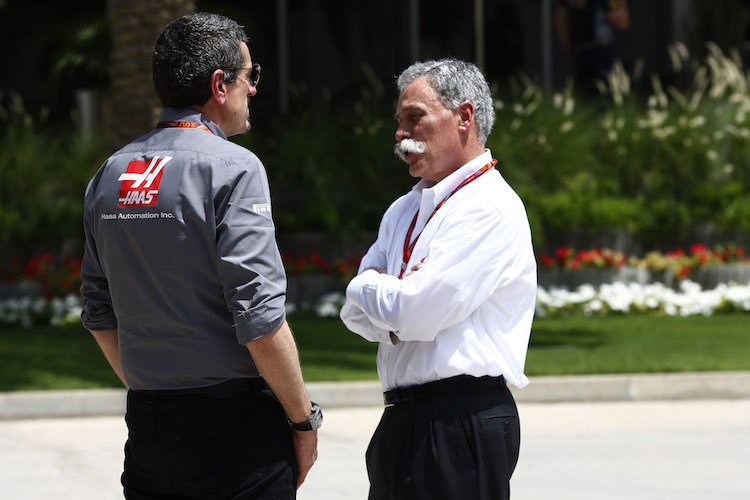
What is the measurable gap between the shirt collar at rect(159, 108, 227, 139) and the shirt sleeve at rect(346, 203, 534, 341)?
56 cm

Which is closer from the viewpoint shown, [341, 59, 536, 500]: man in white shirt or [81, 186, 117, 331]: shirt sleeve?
[341, 59, 536, 500]: man in white shirt

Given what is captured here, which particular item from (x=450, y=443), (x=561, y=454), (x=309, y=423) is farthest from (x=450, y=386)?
(x=561, y=454)

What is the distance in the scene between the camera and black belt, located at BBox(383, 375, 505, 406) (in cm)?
296

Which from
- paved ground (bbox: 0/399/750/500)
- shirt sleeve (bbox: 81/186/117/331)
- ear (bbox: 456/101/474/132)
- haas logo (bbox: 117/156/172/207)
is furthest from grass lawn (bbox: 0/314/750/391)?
haas logo (bbox: 117/156/172/207)

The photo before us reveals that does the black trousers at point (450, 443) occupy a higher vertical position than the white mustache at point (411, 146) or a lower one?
lower

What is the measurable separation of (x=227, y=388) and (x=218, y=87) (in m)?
0.76

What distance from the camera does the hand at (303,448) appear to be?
9.16ft

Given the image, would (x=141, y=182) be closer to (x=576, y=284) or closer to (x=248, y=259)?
(x=248, y=259)

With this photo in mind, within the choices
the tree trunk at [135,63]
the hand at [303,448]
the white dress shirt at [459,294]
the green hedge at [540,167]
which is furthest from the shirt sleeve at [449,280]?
the green hedge at [540,167]

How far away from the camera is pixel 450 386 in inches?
117

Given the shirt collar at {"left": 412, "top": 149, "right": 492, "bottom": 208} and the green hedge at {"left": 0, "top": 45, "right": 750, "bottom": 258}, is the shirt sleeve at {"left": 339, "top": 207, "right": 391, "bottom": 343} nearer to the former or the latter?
the shirt collar at {"left": 412, "top": 149, "right": 492, "bottom": 208}

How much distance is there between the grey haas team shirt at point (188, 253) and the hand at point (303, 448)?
200mm

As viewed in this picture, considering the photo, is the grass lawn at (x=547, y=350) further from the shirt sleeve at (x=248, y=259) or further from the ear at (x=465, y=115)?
the shirt sleeve at (x=248, y=259)

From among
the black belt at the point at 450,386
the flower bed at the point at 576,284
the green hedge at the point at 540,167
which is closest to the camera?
the black belt at the point at 450,386
